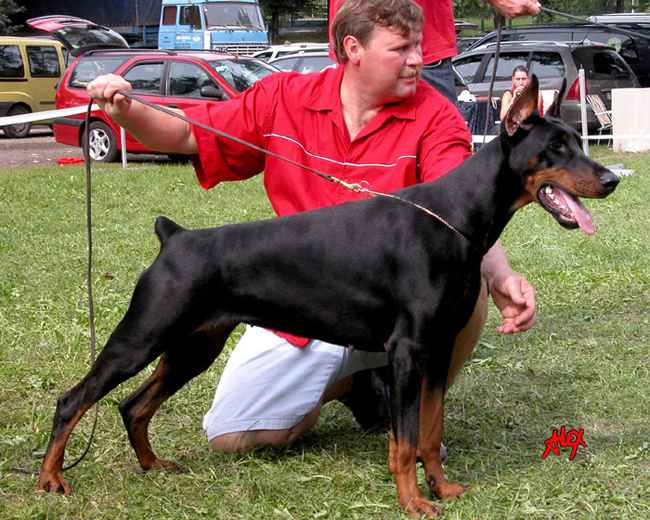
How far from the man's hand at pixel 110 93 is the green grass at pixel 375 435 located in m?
1.43

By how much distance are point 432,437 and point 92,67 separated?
41.6 feet

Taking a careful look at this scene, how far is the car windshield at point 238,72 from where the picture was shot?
43.5 feet

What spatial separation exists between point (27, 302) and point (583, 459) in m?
3.74

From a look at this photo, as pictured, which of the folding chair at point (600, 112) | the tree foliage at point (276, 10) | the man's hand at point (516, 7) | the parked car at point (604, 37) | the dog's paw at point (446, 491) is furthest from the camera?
the tree foliage at point (276, 10)

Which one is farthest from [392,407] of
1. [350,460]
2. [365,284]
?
[350,460]

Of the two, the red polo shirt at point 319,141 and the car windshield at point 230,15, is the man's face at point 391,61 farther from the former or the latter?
the car windshield at point 230,15

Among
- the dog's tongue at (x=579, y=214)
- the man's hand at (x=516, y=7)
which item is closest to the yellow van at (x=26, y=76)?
the man's hand at (x=516, y=7)

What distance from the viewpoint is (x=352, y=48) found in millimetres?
3268

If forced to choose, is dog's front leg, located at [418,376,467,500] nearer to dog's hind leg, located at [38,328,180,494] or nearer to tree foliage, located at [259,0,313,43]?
dog's hind leg, located at [38,328,180,494]

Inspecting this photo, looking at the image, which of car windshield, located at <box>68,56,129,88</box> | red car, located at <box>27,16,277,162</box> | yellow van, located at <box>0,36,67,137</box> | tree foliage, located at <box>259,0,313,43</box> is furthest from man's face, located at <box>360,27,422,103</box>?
tree foliage, located at <box>259,0,313,43</box>

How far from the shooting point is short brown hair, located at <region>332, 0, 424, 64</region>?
317 centimetres

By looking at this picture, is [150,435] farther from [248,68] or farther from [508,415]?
[248,68]

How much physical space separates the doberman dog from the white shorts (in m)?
0.50

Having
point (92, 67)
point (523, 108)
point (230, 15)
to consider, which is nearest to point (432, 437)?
point (523, 108)
